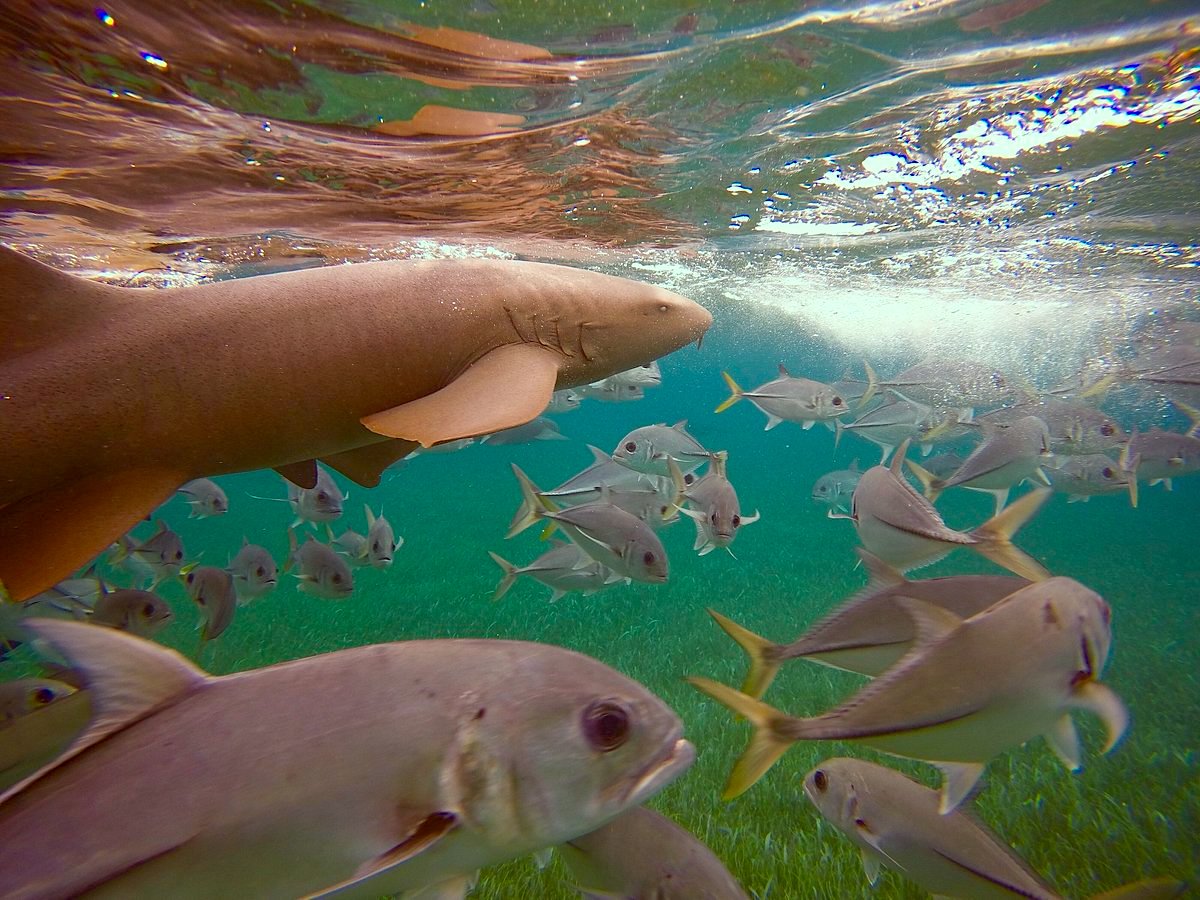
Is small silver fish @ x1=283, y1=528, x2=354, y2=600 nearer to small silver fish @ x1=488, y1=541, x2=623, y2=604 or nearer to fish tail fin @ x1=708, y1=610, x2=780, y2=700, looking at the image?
small silver fish @ x1=488, y1=541, x2=623, y2=604

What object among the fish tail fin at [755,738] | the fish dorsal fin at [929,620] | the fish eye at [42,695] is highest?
the fish dorsal fin at [929,620]

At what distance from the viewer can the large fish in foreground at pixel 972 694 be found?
205 cm

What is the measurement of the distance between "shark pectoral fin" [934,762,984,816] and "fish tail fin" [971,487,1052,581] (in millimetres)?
797

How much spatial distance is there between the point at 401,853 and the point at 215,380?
70.1 inches

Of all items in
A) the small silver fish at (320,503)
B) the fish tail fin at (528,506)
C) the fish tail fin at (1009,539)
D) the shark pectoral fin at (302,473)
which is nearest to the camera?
the fish tail fin at (1009,539)

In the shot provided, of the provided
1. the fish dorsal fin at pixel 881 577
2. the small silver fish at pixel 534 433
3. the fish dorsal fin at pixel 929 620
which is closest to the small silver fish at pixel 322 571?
the small silver fish at pixel 534 433

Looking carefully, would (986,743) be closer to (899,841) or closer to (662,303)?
(899,841)

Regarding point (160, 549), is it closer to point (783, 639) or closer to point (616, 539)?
point (616, 539)

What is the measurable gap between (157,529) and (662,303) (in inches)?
299

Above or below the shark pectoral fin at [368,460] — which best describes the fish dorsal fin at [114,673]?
above

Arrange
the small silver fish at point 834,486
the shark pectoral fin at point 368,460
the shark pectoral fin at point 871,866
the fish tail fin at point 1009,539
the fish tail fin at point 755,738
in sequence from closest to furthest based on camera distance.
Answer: the fish tail fin at point 755,738 < the fish tail fin at point 1009,539 < the shark pectoral fin at point 368,460 < the shark pectoral fin at point 871,866 < the small silver fish at point 834,486

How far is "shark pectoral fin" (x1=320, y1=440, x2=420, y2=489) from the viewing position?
3.04 metres

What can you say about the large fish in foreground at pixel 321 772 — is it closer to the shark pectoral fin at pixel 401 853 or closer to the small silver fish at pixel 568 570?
the shark pectoral fin at pixel 401 853

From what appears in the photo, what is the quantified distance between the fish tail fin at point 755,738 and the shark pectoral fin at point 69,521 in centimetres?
211
